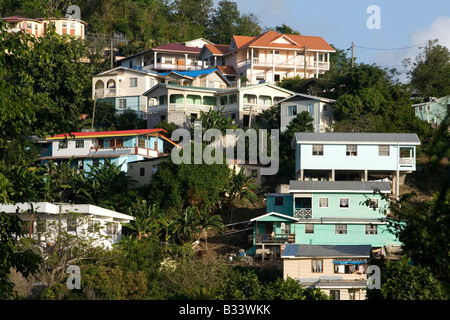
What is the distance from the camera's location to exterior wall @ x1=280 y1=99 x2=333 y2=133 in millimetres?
58438

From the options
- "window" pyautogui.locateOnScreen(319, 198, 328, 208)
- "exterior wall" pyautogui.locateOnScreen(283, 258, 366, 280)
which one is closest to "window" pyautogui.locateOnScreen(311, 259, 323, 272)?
A: "exterior wall" pyautogui.locateOnScreen(283, 258, 366, 280)

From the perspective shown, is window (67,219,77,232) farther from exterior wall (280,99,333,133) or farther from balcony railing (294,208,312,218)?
exterior wall (280,99,333,133)

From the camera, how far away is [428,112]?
58469 millimetres

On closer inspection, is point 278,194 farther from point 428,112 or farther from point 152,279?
point 428,112

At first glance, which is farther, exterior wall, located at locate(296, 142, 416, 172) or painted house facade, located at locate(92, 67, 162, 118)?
painted house facade, located at locate(92, 67, 162, 118)

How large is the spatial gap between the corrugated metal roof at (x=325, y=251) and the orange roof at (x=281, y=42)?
42.5m

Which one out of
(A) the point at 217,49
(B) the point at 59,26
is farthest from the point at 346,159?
(B) the point at 59,26

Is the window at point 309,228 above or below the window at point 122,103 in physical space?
below

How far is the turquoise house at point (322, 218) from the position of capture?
40688mm

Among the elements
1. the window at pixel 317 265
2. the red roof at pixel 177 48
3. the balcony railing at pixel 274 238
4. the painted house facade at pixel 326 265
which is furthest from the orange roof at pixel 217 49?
the window at pixel 317 265

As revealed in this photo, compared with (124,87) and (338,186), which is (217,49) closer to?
(124,87)

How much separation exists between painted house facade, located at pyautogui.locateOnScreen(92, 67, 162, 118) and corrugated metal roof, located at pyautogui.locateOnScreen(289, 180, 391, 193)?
28.7 meters

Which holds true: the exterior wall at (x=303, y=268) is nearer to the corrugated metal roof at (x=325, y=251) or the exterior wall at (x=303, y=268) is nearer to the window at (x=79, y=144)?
the corrugated metal roof at (x=325, y=251)
